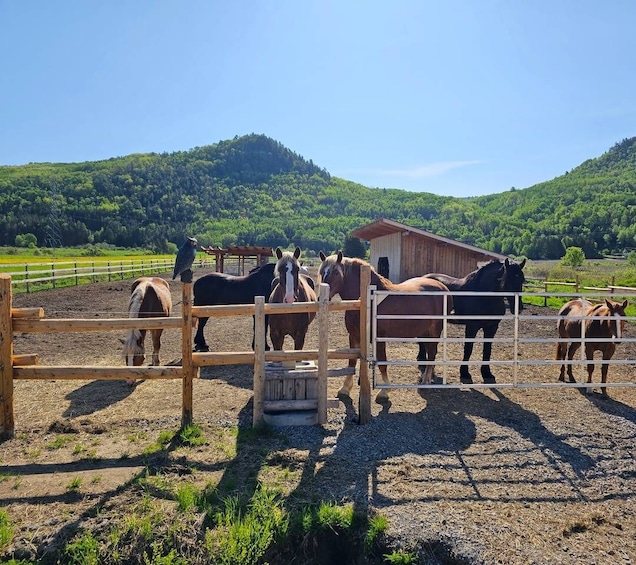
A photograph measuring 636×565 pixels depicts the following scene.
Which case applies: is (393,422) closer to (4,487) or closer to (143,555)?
(143,555)

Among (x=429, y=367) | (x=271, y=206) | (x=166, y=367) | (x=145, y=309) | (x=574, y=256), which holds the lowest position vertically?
(x=429, y=367)

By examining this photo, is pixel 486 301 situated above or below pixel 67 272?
below

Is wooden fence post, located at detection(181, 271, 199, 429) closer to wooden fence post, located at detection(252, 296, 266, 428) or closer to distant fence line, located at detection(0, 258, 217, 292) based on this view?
wooden fence post, located at detection(252, 296, 266, 428)

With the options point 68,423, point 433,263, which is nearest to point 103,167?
point 433,263

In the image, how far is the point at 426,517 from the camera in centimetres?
318

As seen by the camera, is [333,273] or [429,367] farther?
[429,367]

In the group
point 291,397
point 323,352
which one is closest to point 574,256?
point 323,352

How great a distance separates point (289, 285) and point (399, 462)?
251cm

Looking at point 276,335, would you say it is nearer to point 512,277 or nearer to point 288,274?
point 288,274

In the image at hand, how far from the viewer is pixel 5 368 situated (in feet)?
14.4

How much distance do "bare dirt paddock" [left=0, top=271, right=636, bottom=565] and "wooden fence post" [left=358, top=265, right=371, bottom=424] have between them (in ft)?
0.55

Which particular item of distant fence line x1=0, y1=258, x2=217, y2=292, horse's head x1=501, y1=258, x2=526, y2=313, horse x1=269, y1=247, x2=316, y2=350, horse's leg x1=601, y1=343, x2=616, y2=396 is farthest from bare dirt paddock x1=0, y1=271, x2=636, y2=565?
distant fence line x1=0, y1=258, x2=217, y2=292

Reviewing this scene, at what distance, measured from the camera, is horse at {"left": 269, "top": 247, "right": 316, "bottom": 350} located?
18.4ft

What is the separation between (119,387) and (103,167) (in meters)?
122
